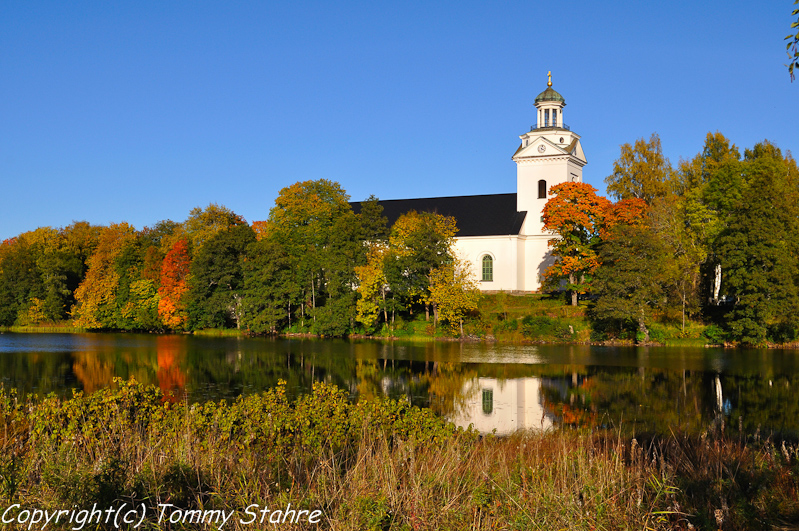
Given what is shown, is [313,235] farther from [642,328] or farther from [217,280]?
[642,328]

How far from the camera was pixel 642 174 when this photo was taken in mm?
54906

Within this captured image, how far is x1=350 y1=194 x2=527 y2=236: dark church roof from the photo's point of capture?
56.7 meters

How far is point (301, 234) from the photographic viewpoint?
5331 cm

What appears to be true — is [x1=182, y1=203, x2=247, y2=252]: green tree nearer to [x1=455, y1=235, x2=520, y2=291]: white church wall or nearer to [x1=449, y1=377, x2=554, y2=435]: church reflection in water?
[x1=455, y1=235, x2=520, y2=291]: white church wall

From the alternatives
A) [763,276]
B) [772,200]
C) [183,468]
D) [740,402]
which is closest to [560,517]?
[183,468]

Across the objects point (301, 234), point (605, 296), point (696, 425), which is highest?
point (301, 234)

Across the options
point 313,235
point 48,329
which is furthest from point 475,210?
point 48,329

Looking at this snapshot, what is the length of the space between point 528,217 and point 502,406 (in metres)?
38.5

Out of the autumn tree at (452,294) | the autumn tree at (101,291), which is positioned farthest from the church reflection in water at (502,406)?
the autumn tree at (101,291)

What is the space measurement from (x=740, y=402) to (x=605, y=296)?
1974 centimetres

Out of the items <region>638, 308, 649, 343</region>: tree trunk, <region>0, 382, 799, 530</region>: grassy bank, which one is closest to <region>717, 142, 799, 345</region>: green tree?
<region>638, 308, 649, 343</region>: tree trunk

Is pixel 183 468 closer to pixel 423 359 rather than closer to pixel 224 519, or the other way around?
pixel 224 519

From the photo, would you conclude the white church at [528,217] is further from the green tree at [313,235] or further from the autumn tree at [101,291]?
the autumn tree at [101,291]

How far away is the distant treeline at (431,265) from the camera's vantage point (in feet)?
125
